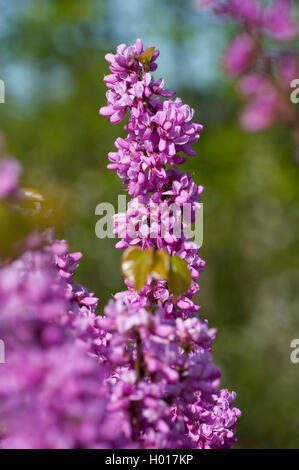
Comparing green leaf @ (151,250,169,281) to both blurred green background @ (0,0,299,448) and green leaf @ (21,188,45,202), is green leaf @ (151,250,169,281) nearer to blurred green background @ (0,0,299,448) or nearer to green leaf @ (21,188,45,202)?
green leaf @ (21,188,45,202)

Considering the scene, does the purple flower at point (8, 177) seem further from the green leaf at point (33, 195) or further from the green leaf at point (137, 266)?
the green leaf at point (137, 266)

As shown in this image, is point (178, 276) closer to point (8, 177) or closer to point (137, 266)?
point (137, 266)

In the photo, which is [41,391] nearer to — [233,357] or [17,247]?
[17,247]

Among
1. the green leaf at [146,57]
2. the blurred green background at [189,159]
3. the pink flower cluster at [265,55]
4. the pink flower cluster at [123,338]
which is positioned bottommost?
the pink flower cluster at [123,338]

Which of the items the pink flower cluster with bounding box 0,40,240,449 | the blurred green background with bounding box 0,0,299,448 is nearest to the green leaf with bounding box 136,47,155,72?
the pink flower cluster with bounding box 0,40,240,449

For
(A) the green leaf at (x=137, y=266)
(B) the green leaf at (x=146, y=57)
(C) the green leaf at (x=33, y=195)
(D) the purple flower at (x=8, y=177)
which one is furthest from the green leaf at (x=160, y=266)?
(B) the green leaf at (x=146, y=57)
